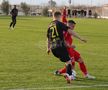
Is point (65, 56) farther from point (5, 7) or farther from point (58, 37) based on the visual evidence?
point (5, 7)

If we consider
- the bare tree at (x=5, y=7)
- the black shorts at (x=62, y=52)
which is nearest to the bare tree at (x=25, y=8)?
the bare tree at (x=5, y=7)

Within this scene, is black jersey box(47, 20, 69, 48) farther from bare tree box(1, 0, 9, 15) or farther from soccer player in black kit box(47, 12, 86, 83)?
bare tree box(1, 0, 9, 15)

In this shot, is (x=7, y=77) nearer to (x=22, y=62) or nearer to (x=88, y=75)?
(x=88, y=75)

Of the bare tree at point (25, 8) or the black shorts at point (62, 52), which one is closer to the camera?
the black shorts at point (62, 52)

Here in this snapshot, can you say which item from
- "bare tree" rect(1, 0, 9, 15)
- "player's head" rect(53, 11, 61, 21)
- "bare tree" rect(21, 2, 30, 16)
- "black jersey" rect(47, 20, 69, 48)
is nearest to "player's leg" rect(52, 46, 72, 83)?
"black jersey" rect(47, 20, 69, 48)

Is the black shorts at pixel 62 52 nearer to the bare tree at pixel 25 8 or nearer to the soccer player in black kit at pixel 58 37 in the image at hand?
the soccer player in black kit at pixel 58 37

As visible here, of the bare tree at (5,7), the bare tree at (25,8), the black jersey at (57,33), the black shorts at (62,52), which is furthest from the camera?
the bare tree at (25,8)

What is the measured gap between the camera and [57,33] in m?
11.6

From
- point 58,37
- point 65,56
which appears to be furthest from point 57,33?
point 65,56

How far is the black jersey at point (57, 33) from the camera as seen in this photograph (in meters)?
11.6

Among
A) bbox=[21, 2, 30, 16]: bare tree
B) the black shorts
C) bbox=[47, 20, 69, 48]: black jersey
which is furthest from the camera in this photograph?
bbox=[21, 2, 30, 16]: bare tree

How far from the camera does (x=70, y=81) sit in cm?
1212

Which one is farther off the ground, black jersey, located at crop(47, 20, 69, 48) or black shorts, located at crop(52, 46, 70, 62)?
black jersey, located at crop(47, 20, 69, 48)

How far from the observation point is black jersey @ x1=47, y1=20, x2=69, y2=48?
38.0 ft
